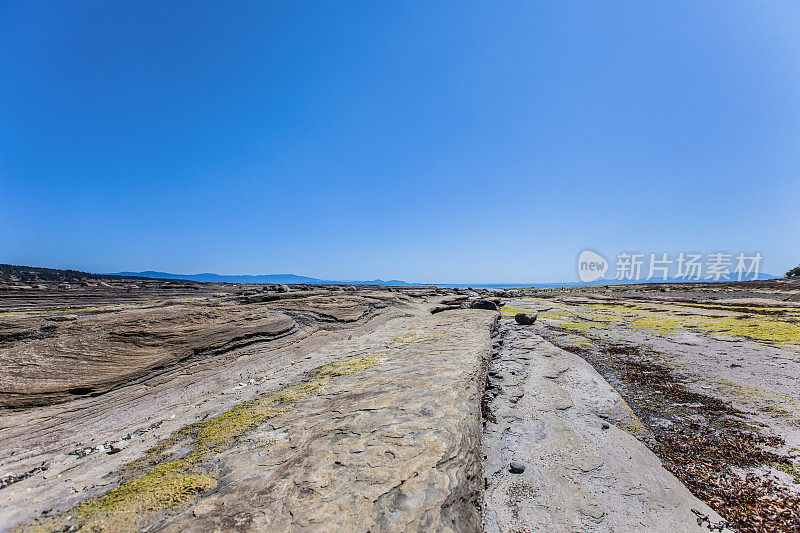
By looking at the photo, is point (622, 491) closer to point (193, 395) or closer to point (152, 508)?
point (152, 508)

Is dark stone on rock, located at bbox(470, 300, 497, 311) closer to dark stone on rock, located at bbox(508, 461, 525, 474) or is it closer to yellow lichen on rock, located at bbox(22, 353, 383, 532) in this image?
yellow lichen on rock, located at bbox(22, 353, 383, 532)

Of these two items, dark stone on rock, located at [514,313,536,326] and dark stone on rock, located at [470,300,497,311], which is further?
dark stone on rock, located at [470,300,497,311]

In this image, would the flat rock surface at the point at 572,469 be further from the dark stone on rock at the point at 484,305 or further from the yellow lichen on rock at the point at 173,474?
the dark stone on rock at the point at 484,305

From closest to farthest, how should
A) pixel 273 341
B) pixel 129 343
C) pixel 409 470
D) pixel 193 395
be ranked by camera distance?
pixel 409 470 → pixel 193 395 → pixel 129 343 → pixel 273 341

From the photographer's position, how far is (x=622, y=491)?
3953mm

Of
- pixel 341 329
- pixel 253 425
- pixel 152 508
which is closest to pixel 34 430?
pixel 253 425

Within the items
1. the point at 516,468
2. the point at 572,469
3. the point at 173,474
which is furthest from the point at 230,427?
the point at 572,469

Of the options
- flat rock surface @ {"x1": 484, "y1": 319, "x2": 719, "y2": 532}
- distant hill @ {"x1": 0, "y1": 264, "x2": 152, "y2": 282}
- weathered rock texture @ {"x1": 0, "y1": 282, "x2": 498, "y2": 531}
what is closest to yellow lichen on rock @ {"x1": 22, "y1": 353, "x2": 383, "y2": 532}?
weathered rock texture @ {"x1": 0, "y1": 282, "x2": 498, "y2": 531}

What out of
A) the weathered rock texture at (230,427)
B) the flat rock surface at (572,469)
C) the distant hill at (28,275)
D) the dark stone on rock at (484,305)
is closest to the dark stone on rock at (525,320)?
the dark stone on rock at (484,305)

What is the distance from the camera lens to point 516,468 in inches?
171

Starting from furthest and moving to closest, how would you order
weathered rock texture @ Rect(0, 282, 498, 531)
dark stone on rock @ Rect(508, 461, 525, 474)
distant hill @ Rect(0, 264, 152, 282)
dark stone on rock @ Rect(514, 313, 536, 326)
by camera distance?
distant hill @ Rect(0, 264, 152, 282), dark stone on rock @ Rect(514, 313, 536, 326), dark stone on rock @ Rect(508, 461, 525, 474), weathered rock texture @ Rect(0, 282, 498, 531)

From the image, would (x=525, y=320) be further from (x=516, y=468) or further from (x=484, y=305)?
(x=516, y=468)

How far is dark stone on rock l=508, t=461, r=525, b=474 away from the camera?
4.33 m

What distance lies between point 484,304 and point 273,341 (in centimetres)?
1521
